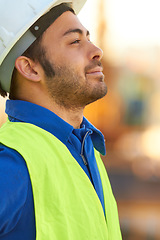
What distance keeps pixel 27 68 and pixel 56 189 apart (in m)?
0.70

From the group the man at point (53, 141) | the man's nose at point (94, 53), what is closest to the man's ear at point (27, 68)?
the man at point (53, 141)

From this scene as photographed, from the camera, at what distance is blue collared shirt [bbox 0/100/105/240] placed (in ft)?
3.78

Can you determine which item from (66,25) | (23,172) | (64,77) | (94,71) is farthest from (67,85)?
(23,172)

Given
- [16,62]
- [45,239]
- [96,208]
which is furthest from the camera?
[16,62]

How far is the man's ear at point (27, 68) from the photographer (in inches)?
65.9

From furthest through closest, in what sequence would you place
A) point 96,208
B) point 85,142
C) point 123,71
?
point 123,71
point 85,142
point 96,208

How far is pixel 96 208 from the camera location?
136cm

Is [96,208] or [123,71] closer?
[96,208]

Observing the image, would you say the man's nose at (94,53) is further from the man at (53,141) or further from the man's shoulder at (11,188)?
the man's shoulder at (11,188)

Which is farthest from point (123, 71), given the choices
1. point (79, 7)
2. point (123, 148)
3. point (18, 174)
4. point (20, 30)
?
→ point (18, 174)

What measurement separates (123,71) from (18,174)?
654cm

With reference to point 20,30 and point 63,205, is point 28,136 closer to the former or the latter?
point 63,205

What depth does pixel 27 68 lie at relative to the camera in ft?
5.56

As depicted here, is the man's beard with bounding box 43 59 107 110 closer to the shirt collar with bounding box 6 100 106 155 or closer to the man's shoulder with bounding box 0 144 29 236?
the shirt collar with bounding box 6 100 106 155
